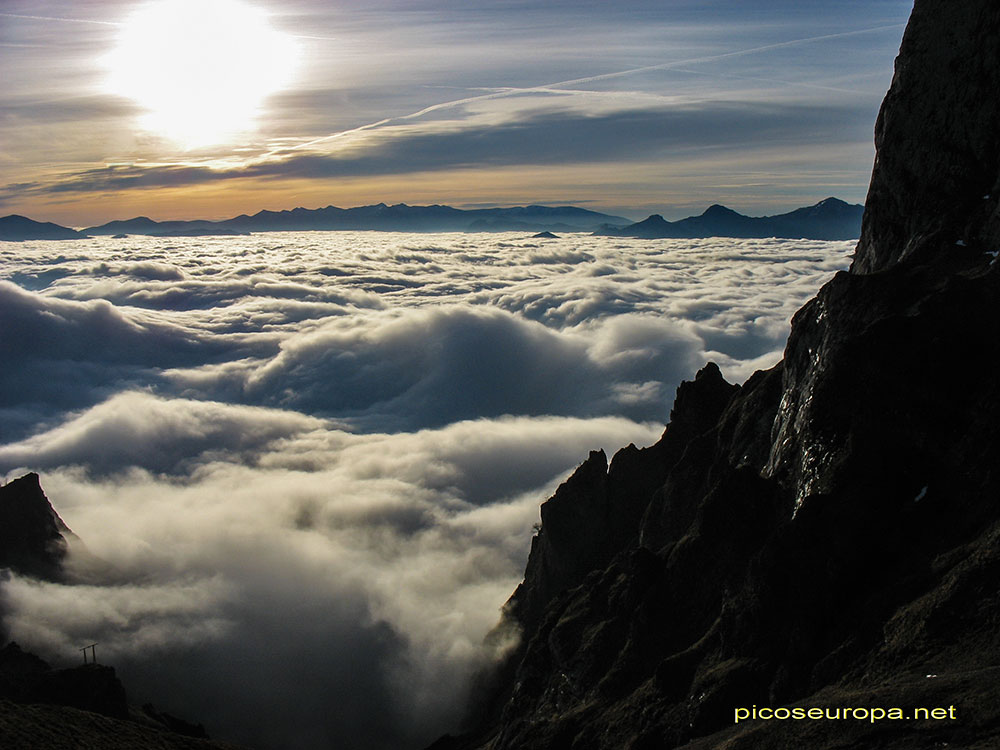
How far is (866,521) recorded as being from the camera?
3922 centimetres

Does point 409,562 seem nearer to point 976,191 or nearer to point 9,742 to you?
point 9,742

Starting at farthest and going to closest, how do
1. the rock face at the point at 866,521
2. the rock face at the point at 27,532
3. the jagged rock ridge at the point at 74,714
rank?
1. the rock face at the point at 27,532
2. the jagged rock ridge at the point at 74,714
3. the rock face at the point at 866,521

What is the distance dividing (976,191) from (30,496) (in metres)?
125

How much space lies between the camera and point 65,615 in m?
110

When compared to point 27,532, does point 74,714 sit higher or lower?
higher

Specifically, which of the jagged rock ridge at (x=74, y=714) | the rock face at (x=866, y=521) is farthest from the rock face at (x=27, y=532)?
the rock face at (x=866, y=521)

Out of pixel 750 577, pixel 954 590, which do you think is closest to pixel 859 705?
pixel 954 590

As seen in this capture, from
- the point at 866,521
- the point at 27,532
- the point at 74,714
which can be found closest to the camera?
the point at 866,521

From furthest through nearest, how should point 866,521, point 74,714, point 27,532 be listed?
point 27,532 < point 74,714 < point 866,521

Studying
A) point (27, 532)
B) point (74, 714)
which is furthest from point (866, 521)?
point (27, 532)

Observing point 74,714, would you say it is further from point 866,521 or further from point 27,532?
point 27,532

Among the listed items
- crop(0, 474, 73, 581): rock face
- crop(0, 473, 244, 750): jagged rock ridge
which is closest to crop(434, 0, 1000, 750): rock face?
crop(0, 473, 244, 750): jagged rock ridge

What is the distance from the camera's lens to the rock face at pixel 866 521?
32.6 meters

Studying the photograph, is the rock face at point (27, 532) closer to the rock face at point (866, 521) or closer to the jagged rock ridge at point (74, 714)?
the jagged rock ridge at point (74, 714)
